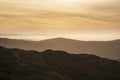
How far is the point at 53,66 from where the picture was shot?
343ft

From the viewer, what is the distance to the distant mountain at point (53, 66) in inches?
3537

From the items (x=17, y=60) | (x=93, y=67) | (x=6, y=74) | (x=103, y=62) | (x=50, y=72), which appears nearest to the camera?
(x=6, y=74)

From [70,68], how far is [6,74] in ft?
88.4

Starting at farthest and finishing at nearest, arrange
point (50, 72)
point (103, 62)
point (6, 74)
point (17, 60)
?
point (103, 62), point (17, 60), point (50, 72), point (6, 74)

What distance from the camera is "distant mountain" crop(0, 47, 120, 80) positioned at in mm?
89838

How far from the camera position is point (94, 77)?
99125 millimetres

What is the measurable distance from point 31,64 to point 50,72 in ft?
26.7

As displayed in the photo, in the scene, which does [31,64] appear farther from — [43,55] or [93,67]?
[93,67]

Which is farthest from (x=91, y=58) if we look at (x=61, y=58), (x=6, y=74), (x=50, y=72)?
(x=6, y=74)

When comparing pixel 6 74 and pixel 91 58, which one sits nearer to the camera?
pixel 6 74

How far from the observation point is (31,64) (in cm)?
9981

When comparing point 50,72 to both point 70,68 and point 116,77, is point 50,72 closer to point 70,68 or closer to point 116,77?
point 70,68

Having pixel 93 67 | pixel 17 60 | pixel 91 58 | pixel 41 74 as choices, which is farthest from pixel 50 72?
pixel 91 58

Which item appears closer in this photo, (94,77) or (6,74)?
(6,74)
